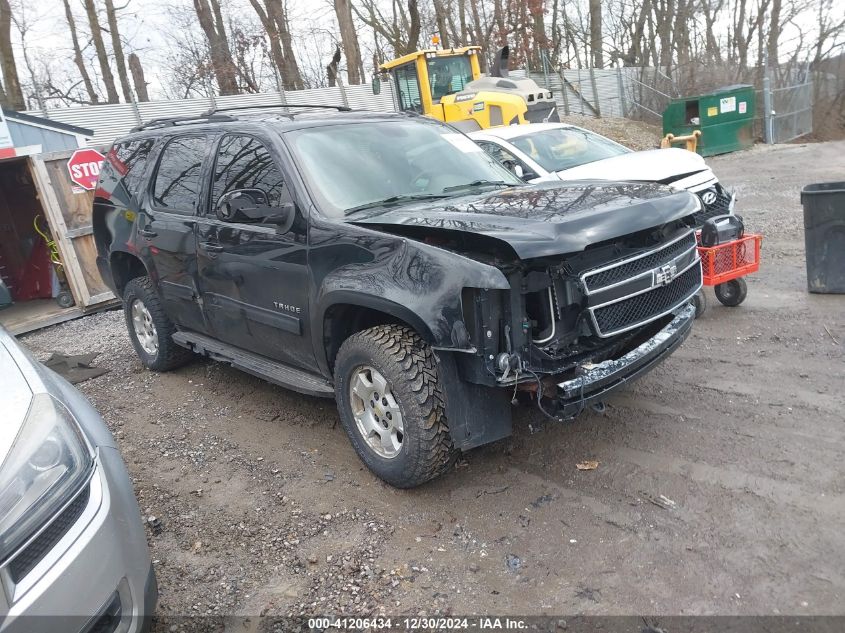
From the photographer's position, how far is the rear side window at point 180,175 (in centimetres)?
488

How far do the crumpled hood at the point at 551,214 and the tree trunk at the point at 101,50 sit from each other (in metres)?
25.5

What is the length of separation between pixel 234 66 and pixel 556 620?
28874mm

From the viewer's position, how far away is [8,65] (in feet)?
64.5

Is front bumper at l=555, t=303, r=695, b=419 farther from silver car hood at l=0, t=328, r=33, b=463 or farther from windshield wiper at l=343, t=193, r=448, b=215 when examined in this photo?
silver car hood at l=0, t=328, r=33, b=463

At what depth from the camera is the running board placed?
4.11 m

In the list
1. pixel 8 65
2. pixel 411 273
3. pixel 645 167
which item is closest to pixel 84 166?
pixel 645 167

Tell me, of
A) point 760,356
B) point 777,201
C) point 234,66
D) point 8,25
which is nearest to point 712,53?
point 234,66

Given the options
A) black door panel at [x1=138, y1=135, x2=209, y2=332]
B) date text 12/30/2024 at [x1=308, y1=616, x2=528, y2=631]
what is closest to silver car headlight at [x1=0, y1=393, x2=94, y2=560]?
date text 12/30/2024 at [x1=308, y1=616, x2=528, y2=631]

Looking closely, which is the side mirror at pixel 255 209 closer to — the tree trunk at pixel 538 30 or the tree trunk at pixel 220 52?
the tree trunk at pixel 220 52

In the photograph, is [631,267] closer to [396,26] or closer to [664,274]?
[664,274]

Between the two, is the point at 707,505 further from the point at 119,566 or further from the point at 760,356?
the point at 119,566

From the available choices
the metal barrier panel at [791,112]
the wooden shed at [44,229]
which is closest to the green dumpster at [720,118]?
the metal barrier panel at [791,112]

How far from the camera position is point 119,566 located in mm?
2244

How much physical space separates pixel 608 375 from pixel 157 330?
13.8ft
